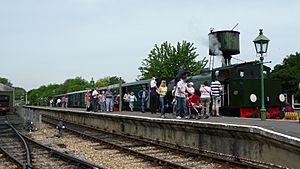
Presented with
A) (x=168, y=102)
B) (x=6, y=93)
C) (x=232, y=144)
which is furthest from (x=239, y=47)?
(x=6, y=93)

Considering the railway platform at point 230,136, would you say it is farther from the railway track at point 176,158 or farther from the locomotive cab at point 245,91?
the locomotive cab at point 245,91

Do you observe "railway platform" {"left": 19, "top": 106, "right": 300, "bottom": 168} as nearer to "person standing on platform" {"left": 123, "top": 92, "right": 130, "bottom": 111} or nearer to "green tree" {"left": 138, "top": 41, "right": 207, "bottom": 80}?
"person standing on platform" {"left": 123, "top": 92, "right": 130, "bottom": 111}

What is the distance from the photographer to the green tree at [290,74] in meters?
61.1

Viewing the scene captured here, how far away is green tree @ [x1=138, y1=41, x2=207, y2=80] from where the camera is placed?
57500 millimetres

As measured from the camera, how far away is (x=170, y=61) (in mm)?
58531

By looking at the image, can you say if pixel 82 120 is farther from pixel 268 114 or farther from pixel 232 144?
pixel 232 144

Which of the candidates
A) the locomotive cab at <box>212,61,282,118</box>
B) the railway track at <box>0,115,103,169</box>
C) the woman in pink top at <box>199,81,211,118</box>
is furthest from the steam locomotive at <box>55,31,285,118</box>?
the railway track at <box>0,115,103,169</box>

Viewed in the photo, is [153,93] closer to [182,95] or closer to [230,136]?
[182,95]

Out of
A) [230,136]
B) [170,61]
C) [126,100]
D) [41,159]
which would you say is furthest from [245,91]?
[170,61]

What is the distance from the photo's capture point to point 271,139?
28.0 ft

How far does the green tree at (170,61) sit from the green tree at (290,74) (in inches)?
527

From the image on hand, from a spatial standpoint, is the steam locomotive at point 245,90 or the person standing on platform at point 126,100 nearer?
the steam locomotive at point 245,90

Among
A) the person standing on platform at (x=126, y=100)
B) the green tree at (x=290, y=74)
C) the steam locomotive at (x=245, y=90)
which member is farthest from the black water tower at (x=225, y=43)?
the green tree at (x=290, y=74)

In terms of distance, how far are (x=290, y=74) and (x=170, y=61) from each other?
20240 mm
